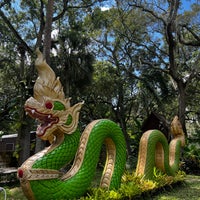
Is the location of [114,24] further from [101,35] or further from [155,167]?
[155,167]

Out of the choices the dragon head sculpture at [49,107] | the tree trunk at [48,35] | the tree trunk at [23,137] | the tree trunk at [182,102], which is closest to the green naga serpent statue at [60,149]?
the dragon head sculpture at [49,107]

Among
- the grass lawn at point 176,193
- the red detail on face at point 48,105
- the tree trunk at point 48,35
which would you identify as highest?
the tree trunk at point 48,35

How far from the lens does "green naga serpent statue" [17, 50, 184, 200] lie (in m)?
5.33

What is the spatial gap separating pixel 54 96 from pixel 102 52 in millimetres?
13880

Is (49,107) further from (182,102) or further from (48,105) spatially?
(182,102)

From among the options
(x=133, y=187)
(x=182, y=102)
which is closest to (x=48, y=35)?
(x=133, y=187)

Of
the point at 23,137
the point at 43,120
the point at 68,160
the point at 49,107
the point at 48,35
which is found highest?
the point at 48,35

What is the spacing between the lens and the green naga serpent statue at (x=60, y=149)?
5.33m

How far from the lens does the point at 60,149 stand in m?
5.69

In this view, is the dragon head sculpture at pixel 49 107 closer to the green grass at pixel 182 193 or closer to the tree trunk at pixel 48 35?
the green grass at pixel 182 193

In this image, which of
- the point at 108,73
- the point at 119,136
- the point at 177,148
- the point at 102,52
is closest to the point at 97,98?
the point at 108,73

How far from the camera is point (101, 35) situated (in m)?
18.3

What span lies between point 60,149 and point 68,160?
0.97ft

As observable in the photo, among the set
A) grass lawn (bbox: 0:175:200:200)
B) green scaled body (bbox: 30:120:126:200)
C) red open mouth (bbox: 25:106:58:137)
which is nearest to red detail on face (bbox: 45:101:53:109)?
red open mouth (bbox: 25:106:58:137)
